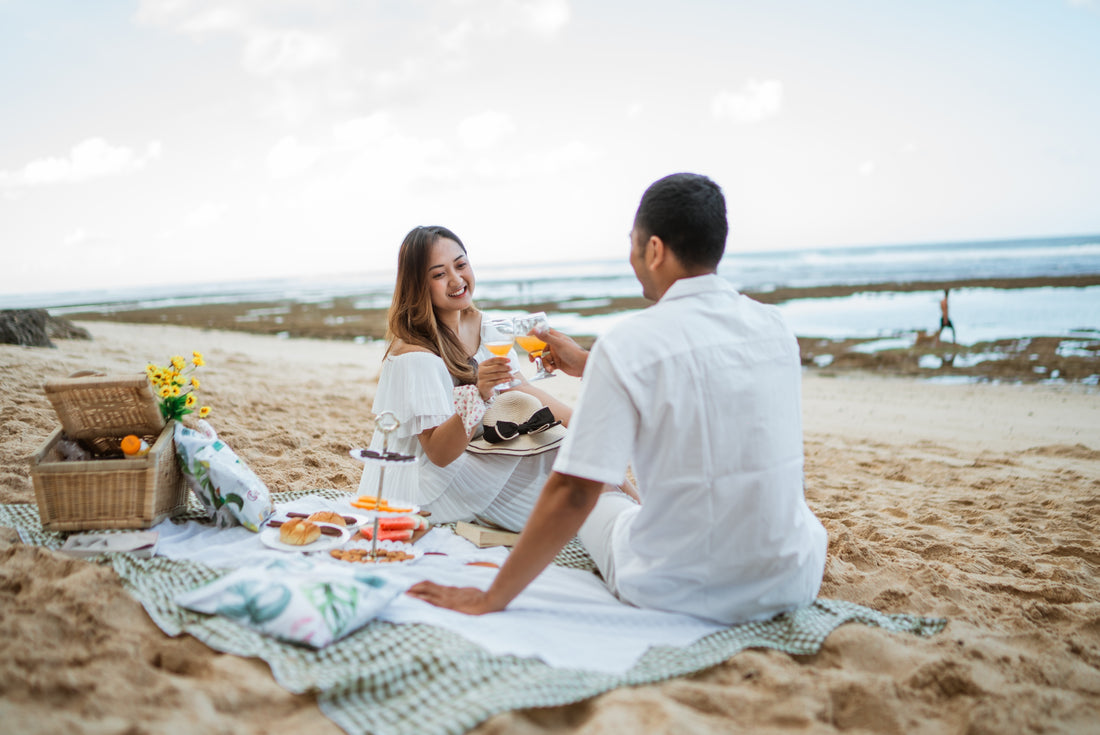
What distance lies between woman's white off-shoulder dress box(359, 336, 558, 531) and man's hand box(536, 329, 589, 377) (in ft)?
1.89

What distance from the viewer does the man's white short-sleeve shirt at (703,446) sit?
2.15 meters

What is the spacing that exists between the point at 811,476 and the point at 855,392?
4.98m

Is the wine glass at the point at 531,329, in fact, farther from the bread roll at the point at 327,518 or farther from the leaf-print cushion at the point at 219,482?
the leaf-print cushion at the point at 219,482

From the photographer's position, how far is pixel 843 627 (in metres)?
2.57

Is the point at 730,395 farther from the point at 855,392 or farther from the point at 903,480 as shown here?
the point at 855,392

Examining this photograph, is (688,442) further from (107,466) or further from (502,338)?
(107,466)

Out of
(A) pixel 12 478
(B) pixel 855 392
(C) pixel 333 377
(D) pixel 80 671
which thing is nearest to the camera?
(D) pixel 80 671

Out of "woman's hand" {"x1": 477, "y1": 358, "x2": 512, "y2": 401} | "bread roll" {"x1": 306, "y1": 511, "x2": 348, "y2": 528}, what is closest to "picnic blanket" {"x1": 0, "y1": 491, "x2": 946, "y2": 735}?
"bread roll" {"x1": 306, "y1": 511, "x2": 348, "y2": 528}

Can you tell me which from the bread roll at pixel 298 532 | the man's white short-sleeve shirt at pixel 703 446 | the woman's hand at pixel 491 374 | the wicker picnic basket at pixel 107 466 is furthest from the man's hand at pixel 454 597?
the wicker picnic basket at pixel 107 466

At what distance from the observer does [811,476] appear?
5.65 metres

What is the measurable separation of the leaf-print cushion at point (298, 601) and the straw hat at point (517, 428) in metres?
1.16

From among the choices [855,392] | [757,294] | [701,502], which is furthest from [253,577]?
[757,294]

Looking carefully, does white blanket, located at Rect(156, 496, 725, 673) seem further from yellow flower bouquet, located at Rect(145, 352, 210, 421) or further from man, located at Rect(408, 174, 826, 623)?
yellow flower bouquet, located at Rect(145, 352, 210, 421)

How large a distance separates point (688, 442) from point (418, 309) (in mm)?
2011
